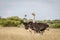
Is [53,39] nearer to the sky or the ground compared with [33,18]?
nearer to the ground

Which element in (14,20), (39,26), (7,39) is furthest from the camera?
(14,20)

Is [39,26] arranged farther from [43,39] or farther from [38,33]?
[43,39]

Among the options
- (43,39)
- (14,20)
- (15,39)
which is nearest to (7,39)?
(15,39)

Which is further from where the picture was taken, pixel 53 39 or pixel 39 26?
pixel 39 26

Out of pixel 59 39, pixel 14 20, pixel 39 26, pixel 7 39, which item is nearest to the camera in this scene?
pixel 7 39

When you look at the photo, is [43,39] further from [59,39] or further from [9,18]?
[9,18]

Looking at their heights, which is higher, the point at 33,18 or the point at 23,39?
the point at 33,18

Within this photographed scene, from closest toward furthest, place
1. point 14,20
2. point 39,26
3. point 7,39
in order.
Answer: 1. point 7,39
2. point 39,26
3. point 14,20

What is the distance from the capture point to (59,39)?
859cm

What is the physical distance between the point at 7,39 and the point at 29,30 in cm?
243

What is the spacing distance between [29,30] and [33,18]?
1.95 ft

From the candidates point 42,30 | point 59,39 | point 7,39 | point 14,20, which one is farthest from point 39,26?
point 14,20

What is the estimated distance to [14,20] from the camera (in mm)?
20000

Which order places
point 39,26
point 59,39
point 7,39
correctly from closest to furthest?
point 7,39, point 59,39, point 39,26
